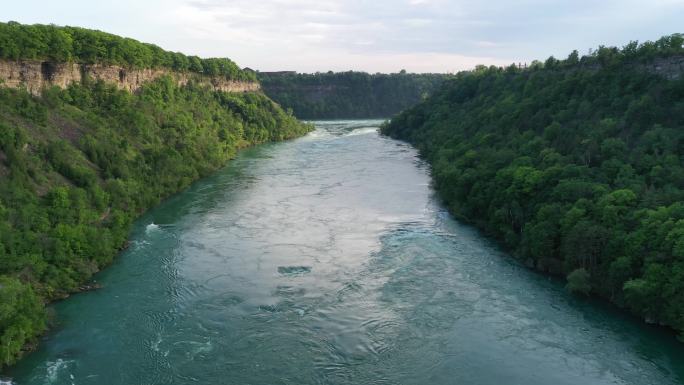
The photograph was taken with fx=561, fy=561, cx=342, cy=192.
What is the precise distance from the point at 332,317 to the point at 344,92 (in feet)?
425

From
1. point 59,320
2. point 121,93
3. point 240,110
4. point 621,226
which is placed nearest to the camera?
point 59,320

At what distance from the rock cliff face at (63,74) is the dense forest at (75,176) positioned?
34.0 inches

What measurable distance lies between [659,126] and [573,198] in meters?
8.48

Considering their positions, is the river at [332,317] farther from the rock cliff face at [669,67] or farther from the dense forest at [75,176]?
the rock cliff face at [669,67]

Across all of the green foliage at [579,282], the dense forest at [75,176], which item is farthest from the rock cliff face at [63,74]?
the green foliage at [579,282]

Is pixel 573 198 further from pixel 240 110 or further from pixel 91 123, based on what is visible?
pixel 240 110

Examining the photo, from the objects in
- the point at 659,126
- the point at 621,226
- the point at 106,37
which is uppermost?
the point at 106,37

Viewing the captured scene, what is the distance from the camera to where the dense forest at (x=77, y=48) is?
1603 inches

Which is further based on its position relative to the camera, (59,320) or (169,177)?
(169,177)

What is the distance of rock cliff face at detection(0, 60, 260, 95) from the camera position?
4009 cm

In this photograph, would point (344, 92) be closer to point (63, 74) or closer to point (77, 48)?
point (77, 48)

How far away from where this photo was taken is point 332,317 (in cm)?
2386

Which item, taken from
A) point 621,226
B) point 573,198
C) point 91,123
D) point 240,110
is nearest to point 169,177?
point 91,123

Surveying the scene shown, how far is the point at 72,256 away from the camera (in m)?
26.7
